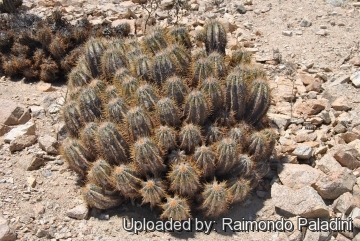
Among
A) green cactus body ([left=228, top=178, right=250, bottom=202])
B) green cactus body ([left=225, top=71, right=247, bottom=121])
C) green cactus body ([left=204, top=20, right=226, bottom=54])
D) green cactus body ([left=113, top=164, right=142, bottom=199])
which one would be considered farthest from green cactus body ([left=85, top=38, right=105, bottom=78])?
green cactus body ([left=228, top=178, right=250, bottom=202])

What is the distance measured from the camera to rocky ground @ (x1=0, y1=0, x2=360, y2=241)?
188 inches

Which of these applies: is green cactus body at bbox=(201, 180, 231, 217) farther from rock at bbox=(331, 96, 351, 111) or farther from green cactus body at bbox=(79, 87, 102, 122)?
rock at bbox=(331, 96, 351, 111)

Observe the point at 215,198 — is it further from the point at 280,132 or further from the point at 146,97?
the point at 280,132

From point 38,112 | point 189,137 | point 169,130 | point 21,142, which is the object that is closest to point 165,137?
point 169,130

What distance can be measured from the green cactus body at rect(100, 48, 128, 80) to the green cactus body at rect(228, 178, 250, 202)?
6.34 feet

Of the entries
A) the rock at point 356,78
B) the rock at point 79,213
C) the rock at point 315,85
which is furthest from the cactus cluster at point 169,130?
the rock at point 356,78

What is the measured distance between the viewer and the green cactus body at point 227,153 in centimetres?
462

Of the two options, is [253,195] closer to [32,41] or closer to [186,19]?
[186,19]

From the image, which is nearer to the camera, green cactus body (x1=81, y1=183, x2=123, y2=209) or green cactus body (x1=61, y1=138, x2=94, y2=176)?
green cactus body (x1=81, y1=183, x2=123, y2=209)

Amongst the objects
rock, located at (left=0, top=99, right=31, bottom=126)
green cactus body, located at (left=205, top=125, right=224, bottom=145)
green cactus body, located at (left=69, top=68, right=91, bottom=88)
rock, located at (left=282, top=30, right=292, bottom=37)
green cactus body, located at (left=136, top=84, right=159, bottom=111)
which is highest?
green cactus body, located at (left=136, top=84, right=159, bottom=111)

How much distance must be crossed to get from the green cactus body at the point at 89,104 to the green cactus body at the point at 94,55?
572mm

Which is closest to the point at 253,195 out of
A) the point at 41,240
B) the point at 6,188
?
the point at 41,240

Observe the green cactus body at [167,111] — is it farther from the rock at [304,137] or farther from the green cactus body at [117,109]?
the rock at [304,137]

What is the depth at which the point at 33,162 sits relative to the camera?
17.9 feet
